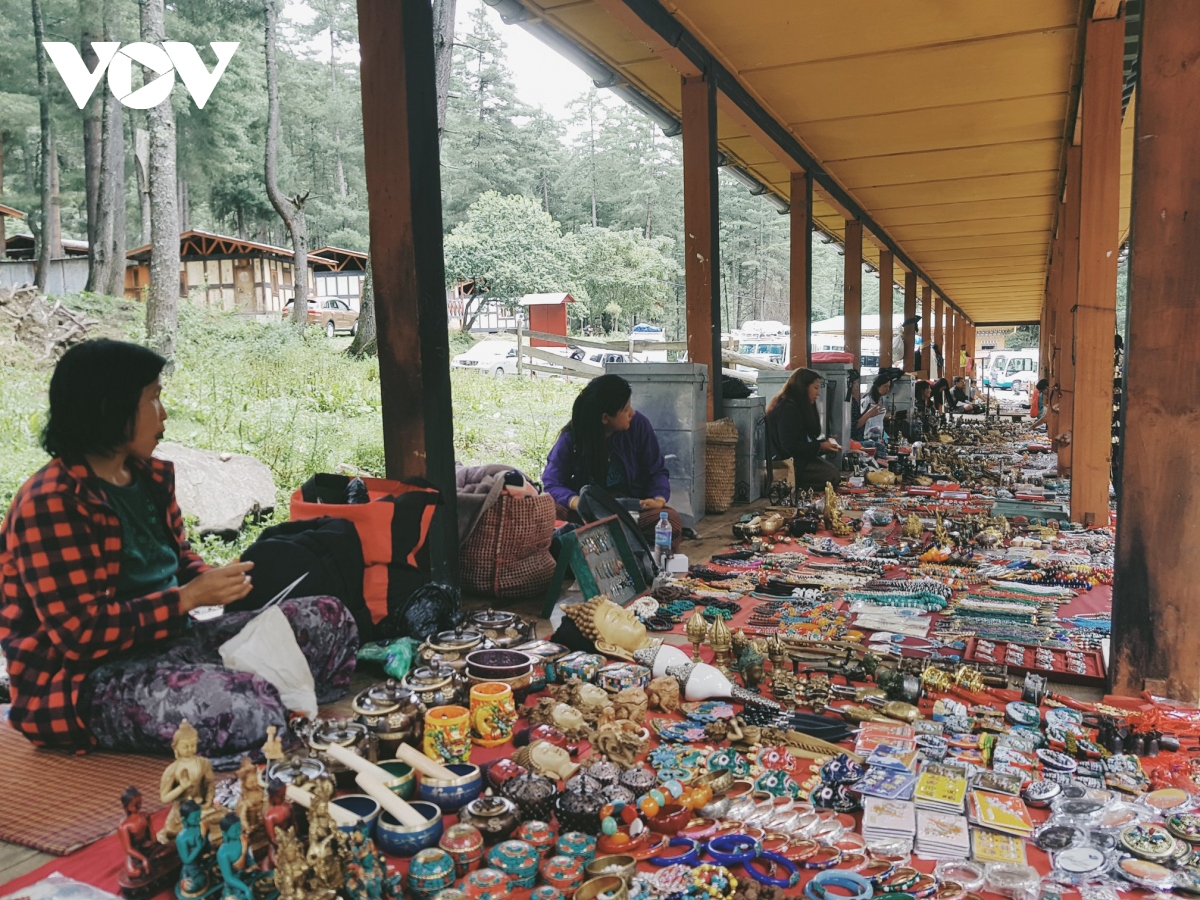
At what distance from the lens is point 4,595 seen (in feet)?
8.11

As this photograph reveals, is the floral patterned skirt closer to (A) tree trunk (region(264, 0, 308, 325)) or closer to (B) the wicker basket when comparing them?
(B) the wicker basket

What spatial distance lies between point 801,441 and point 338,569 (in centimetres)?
517

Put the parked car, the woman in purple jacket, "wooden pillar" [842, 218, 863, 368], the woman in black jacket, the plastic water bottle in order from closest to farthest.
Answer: the plastic water bottle → the woman in purple jacket → the woman in black jacket → "wooden pillar" [842, 218, 863, 368] → the parked car

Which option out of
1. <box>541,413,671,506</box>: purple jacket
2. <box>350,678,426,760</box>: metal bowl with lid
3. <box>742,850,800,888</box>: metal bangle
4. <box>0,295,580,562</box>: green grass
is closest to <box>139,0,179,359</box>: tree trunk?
<box>0,295,580,562</box>: green grass

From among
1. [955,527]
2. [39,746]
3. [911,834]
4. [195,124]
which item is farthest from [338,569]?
[195,124]

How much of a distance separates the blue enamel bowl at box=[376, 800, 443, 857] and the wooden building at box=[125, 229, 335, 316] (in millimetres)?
25028

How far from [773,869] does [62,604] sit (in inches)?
81.9

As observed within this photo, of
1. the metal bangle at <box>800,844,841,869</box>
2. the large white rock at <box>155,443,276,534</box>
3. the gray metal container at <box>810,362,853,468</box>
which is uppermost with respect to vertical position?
the gray metal container at <box>810,362,853,468</box>

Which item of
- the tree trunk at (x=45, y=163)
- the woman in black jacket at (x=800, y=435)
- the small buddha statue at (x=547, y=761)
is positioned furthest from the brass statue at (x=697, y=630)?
the tree trunk at (x=45, y=163)

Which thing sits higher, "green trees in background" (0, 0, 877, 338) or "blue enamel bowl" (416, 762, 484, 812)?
"green trees in background" (0, 0, 877, 338)

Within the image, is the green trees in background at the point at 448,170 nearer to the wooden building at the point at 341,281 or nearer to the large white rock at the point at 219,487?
the wooden building at the point at 341,281

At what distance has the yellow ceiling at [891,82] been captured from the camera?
5.73 metres

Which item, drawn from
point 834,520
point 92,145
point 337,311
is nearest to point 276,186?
point 92,145

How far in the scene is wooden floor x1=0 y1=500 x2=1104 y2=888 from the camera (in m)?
2.07
